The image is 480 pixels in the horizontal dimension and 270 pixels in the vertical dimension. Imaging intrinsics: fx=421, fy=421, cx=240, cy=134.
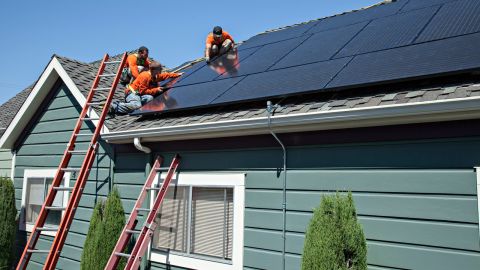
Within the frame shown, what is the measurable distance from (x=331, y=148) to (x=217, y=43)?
4543 millimetres

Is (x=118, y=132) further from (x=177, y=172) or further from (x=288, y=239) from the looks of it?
(x=288, y=239)

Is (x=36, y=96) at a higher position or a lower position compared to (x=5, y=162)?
higher

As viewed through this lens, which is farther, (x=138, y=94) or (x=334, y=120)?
(x=138, y=94)

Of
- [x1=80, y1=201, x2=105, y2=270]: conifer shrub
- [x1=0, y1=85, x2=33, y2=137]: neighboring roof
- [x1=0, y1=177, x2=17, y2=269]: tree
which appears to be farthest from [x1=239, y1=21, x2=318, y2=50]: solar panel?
[x1=0, y1=85, x2=33, y2=137]: neighboring roof

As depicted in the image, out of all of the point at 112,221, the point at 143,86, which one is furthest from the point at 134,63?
the point at 112,221

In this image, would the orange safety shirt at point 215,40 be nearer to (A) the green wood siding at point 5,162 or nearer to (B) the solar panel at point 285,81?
(B) the solar panel at point 285,81

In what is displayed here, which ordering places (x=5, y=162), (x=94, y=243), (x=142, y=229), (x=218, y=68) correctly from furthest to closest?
(x=5, y=162) < (x=218, y=68) < (x=94, y=243) < (x=142, y=229)

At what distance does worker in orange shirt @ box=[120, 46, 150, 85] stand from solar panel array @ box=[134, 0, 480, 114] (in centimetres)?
83

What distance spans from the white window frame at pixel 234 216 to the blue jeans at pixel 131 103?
189cm

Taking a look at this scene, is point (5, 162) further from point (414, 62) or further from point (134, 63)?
point (414, 62)

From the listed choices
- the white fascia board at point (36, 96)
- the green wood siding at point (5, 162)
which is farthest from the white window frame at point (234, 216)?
the green wood siding at point (5, 162)

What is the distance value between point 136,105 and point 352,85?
172 inches

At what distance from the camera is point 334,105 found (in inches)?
189

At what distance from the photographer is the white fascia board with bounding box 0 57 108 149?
346 inches
